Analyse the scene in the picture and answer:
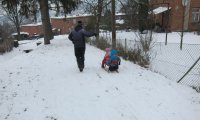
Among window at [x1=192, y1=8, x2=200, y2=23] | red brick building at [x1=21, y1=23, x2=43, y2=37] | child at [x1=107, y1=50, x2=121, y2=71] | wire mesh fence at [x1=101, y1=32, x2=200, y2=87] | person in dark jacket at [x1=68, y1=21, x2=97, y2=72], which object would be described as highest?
window at [x1=192, y1=8, x2=200, y2=23]

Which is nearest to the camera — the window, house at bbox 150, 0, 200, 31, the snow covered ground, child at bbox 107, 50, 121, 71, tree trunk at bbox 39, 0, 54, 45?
the snow covered ground

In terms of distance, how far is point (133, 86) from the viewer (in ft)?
25.1

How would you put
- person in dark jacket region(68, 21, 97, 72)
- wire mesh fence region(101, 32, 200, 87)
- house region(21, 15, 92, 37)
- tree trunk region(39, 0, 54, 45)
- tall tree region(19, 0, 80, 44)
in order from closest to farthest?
person in dark jacket region(68, 21, 97, 72) → wire mesh fence region(101, 32, 200, 87) → tree trunk region(39, 0, 54, 45) → tall tree region(19, 0, 80, 44) → house region(21, 15, 92, 37)

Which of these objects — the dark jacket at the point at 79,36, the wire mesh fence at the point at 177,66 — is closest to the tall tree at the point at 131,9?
the wire mesh fence at the point at 177,66

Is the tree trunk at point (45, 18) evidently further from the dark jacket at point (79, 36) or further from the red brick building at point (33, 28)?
the red brick building at point (33, 28)

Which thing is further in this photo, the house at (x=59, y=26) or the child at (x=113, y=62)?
the house at (x=59, y=26)

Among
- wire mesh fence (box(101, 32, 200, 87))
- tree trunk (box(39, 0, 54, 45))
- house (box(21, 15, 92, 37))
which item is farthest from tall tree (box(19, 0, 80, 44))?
house (box(21, 15, 92, 37))

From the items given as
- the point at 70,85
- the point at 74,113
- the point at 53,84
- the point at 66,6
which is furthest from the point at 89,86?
the point at 66,6

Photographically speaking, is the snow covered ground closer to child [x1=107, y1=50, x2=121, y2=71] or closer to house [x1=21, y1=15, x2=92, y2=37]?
child [x1=107, y1=50, x2=121, y2=71]

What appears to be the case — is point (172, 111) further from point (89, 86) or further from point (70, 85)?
point (70, 85)

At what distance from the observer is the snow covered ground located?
18.6 ft

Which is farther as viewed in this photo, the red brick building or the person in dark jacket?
the red brick building

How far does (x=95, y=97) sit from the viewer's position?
6684mm

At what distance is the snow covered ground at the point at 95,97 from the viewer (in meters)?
5.68
